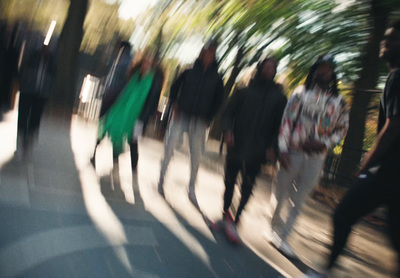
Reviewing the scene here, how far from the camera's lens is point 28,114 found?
15.8 ft

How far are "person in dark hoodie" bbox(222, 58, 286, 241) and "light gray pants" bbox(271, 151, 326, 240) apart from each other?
0.28 m

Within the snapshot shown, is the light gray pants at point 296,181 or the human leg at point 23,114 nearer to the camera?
the light gray pants at point 296,181

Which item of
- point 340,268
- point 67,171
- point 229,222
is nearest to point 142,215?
point 229,222

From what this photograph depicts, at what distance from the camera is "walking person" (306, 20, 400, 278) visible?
2627 millimetres

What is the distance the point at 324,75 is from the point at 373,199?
1.49m

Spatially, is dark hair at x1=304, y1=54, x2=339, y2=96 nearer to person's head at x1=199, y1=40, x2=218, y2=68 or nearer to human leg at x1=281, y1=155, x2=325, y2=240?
human leg at x1=281, y1=155, x2=325, y2=240

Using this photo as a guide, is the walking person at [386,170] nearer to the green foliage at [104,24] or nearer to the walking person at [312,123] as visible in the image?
the walking person at [312,123]

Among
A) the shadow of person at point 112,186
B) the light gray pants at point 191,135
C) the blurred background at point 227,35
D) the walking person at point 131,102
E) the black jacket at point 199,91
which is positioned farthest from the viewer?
the blurred background at point 227,35

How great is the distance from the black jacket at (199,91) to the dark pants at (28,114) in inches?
66.8

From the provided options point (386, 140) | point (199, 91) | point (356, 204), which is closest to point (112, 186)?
point (199, 91)

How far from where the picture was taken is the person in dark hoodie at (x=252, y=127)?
163 inches

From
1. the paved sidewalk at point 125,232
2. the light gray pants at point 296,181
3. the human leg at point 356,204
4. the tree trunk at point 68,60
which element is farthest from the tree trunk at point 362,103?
the tree trunk at point 68,60

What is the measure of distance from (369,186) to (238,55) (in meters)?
15.5

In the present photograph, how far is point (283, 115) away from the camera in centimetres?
385
